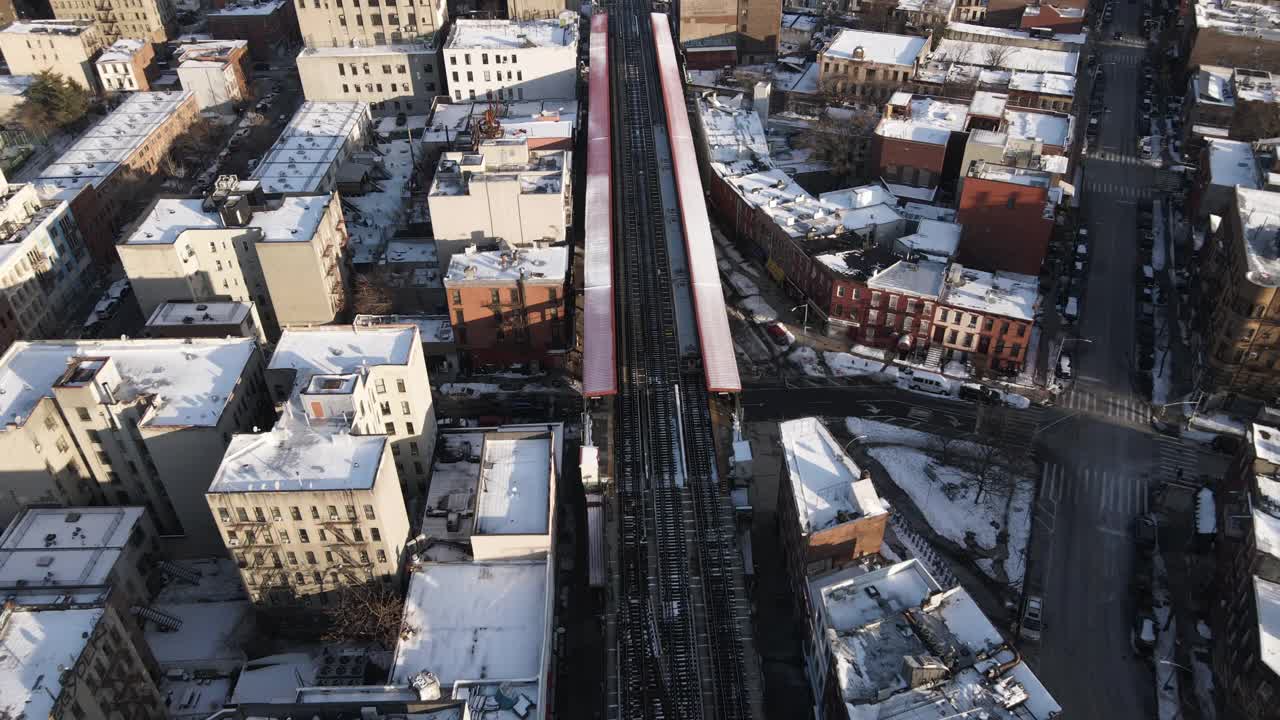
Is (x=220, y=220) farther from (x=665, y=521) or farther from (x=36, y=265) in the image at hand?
(x=665, y=521)

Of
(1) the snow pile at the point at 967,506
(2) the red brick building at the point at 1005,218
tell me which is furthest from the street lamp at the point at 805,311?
(2) the red brick building at the point at 1005,218

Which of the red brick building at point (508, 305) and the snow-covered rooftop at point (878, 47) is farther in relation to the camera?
the snow-covered rooftop at point (878, 47)

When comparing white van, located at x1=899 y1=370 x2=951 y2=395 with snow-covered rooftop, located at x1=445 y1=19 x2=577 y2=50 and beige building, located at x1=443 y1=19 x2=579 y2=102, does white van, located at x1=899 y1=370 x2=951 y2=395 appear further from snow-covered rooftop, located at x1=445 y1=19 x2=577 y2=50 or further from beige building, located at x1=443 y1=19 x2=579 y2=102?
snow-covered rooftop, located at x1=445 y1=19 x2=577 y2=50

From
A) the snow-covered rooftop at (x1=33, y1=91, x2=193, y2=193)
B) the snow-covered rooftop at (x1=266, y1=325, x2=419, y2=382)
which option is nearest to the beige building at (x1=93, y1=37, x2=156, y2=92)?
the snow-covered rooftop at (x1=33, y1=91, x2=193, y2=193)

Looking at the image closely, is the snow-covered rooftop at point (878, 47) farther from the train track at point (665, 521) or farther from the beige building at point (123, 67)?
the beige building at point (123, 67)

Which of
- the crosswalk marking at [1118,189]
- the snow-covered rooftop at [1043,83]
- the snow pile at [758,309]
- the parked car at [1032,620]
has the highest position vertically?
the snow-covered rooftop at [1043,83]

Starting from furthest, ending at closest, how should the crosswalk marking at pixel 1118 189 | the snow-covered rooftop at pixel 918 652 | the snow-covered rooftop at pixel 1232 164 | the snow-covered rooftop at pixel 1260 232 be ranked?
the crosswalk marking at pixel 1118 189 → the snow-covered rooftop at pixel 1232 164 → the snow-covered rooftop at pixel 1260 232 → the snow-covered rooftop at pixel 918 652
